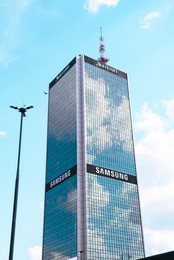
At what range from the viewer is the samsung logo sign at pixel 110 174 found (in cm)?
18509

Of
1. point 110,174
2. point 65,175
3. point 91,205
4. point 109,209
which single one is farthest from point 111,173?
point 65,175

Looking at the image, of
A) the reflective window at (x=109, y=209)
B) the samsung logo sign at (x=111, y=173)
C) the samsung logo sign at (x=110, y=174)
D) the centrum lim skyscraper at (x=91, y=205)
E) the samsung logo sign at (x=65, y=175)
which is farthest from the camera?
the samsung logo sign at (x=111, y=173)

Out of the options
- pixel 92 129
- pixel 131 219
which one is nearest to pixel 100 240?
pixel 131 219

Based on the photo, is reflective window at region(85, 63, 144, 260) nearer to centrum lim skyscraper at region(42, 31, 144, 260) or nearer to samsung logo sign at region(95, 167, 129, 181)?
centrum lim skyscraper at region(42, 31, 144, 260)

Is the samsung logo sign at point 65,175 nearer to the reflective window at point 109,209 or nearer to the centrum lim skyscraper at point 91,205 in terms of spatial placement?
the centrum lim skyscraper at point 91,205

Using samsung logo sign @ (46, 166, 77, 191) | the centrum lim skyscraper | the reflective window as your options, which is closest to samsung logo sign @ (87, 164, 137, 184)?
the centrum lim skyscraper

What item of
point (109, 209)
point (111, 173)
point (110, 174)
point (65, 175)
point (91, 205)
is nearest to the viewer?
point (91, 205)

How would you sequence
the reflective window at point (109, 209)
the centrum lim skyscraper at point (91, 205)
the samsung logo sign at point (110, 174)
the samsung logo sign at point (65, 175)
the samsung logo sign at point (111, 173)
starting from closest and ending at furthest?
the centrum lim skyscraper at point (91, 205)
the reflective window at point (109, 209)
the samsung logo sign at point (110, 174)
the samsung logo sign at point (65, 175)
the samsung logo sign at point (111, 173)

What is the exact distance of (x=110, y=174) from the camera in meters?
190

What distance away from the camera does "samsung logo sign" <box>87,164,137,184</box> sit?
607 feet

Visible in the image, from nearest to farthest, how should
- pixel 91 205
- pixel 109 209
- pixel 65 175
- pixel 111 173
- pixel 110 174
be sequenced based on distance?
pixel 91 205 → pixel 109 209 → pixel 110 174 → pixel 111 173 → pixel 65 175

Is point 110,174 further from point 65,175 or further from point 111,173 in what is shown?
point 65,175

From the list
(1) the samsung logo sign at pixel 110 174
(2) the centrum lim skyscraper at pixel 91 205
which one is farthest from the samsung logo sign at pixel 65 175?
(1) the samsung logo sign at pixel 110 174

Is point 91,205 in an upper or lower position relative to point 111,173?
lower
